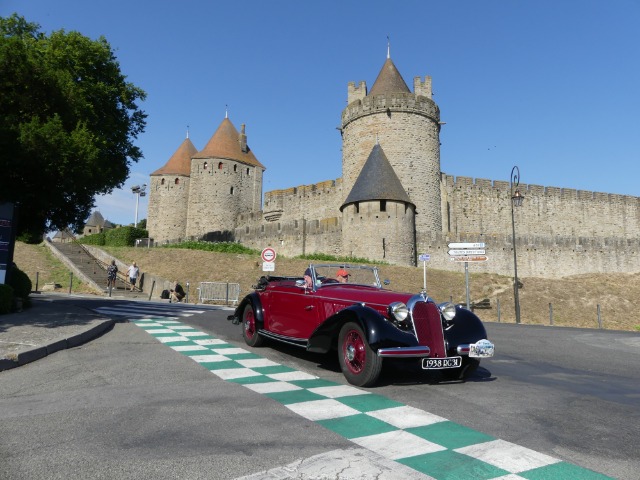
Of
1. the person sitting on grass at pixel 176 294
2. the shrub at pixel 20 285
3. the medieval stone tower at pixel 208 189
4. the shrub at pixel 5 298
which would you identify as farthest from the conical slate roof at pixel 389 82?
the shrub at pixel 5 298

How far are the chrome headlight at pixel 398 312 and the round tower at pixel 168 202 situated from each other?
43.6 m

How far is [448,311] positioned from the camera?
16.5 feet

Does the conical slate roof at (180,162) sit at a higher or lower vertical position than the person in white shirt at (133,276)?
higher

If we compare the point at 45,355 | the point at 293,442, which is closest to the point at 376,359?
the point at 293,442

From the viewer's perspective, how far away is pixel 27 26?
15.1m

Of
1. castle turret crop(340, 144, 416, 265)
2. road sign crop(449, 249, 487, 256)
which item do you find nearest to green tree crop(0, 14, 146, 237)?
road sign crop(449, 249, 487, 256)

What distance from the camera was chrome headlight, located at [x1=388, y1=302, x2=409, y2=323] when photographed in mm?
4594

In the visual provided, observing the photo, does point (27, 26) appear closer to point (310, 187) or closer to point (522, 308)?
point (522, 308)

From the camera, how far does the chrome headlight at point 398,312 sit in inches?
181

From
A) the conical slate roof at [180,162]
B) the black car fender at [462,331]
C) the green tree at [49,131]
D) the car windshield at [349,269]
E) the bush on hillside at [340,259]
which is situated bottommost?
the black car fender at [462,331]

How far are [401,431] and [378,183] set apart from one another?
25765 millimetres

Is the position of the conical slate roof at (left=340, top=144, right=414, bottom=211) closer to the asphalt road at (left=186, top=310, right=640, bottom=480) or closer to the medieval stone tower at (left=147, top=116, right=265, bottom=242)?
the medieval stone tower at (left=147, top=116, right=265, bottom=242)

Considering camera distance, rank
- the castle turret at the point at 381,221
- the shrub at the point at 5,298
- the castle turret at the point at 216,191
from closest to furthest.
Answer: the shrub at the point at 5,298 < the castle turret at the point at 381,221 < the castle turret at the point at 216,191

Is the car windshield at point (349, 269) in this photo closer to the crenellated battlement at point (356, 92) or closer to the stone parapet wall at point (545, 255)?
the stone parapet wall at point (545, 255)
